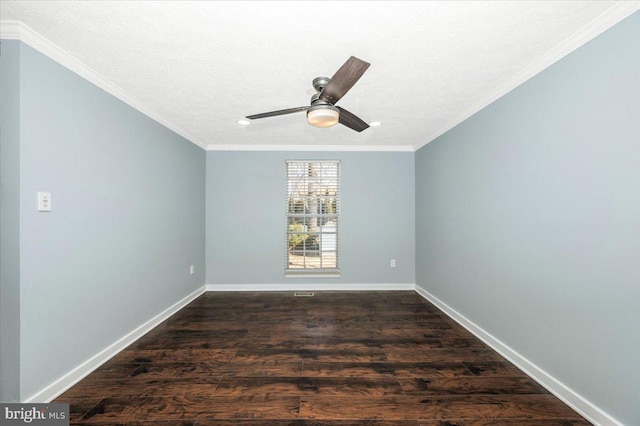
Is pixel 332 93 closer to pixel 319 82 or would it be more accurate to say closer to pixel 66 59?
pixel 319 82

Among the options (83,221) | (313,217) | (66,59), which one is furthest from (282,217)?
(66,59)

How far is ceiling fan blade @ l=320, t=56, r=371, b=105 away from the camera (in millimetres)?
1589

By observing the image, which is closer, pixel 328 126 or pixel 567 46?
pixel 567 46

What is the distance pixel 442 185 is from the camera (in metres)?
3.57

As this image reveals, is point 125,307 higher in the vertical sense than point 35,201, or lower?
lower

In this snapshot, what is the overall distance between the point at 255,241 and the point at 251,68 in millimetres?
2929

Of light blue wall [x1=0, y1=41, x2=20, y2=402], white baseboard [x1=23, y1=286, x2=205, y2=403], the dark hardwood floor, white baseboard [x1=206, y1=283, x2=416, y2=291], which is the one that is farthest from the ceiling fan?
white baseboard [x1=206, y1=283, x2=416, y2=291]

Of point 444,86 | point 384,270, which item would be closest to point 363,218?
point 384,270

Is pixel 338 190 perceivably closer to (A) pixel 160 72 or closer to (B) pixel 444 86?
(B) pixel 444 86

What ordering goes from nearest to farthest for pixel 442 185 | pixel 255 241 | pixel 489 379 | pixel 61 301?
pixel 61 301, pixel 489 379, pixel 442 185, pixel 255 241

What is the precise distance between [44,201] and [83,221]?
35 centimetres

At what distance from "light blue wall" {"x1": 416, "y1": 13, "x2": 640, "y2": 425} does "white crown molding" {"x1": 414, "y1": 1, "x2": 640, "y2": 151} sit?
49 millimetres

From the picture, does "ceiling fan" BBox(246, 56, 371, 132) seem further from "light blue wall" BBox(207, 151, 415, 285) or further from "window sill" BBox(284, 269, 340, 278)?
"window sill" BBox(284, 269, 340, 278)

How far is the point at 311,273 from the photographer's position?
4.55m
